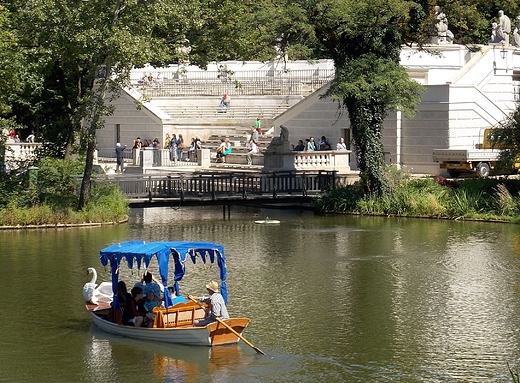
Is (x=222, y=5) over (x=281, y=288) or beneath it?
over

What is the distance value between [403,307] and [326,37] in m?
17.9

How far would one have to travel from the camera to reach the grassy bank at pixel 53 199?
36.7m

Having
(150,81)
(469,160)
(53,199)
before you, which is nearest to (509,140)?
(469,160)

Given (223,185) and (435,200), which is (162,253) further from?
(223,185)

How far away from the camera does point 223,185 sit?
4459 centimetres

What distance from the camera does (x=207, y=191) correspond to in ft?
137

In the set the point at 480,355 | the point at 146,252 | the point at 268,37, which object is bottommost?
the point at 480,355

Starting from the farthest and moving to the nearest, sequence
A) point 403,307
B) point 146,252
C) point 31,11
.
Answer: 1. point 31,11
2. point 403,307
3. point 146,252

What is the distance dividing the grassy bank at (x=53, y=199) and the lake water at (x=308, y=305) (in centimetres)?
104

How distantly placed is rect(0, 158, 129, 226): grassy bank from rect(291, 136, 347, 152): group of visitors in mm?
14265

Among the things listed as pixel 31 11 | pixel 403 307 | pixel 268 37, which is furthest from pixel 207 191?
pixel 403 307

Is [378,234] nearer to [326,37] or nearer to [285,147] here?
[326,37]

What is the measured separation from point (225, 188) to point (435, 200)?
8.56 m

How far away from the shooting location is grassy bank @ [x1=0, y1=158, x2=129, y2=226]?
36.7 metres
